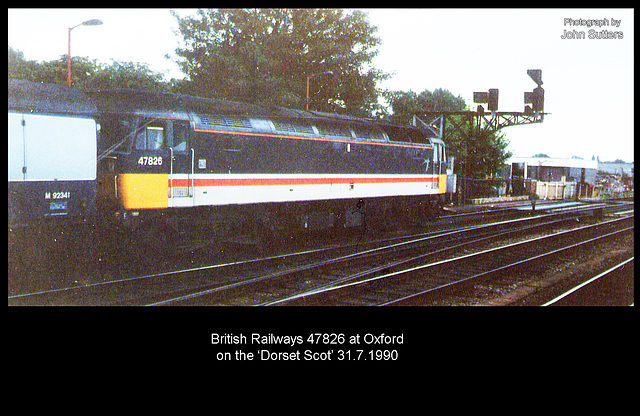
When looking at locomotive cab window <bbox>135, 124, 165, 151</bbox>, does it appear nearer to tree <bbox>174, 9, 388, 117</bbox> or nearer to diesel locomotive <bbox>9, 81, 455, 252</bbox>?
diesel locomotive <bbox>9, 81, 455, 252</bbox>

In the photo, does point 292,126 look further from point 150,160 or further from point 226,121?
point 150,160

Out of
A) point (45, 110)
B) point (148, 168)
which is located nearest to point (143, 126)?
point (148, 168)

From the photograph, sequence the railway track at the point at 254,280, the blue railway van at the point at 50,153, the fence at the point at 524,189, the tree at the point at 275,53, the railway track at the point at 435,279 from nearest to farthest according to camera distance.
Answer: the blue railway van at the point at 50,153, the railway track at the point at 254,280, the railway track at the point at 435,279, the tree at the point at 275,53, the fence at the point at 524,189

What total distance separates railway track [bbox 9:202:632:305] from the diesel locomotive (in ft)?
4.86

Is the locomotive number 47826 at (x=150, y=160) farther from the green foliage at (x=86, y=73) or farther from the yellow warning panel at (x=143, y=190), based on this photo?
the green foliage at (x=86, y=73)

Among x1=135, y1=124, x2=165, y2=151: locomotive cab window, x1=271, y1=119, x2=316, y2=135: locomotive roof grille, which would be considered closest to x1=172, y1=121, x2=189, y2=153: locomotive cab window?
x1=135, y1=124, x2=165, y2=151: locomotive cab window

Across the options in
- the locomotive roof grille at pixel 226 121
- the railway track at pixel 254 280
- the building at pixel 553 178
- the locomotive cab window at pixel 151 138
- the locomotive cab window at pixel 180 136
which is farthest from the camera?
the building at pixel 553 178

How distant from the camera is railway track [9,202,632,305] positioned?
9414 millimetres

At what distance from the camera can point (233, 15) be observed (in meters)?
24.4

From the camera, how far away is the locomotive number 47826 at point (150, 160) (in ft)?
38.2

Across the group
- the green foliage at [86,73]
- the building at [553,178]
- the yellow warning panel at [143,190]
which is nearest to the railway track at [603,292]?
the yellow warning panel at [143,190]

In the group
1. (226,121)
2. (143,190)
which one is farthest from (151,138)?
(226,121)

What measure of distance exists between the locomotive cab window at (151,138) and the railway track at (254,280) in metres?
2.78
